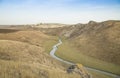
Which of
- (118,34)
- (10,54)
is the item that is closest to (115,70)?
(10,54)

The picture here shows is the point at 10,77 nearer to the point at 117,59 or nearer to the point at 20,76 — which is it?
the point at 20,76

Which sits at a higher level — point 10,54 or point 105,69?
point 10,54

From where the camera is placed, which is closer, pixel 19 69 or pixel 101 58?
pixel 19 69

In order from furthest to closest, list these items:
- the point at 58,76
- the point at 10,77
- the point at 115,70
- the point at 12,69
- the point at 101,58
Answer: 1. the point at 101,58
2. the point at 115,70
3. the point at 58,76
4. the point at 12,69
5. the point at 10,77

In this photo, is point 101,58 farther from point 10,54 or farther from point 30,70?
point 30,70

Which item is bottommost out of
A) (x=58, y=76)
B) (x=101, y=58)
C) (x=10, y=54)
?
(x=101, y=58)

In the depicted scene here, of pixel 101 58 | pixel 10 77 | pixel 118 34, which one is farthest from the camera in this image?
pixel 118 34

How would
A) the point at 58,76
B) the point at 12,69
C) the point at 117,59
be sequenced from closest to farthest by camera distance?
the point at 12,69 → the point at 58,76 → the point at 117,59

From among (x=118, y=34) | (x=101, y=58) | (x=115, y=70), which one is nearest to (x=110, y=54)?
(x=101, y=58)

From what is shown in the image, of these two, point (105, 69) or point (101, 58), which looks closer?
point (105, 69)
